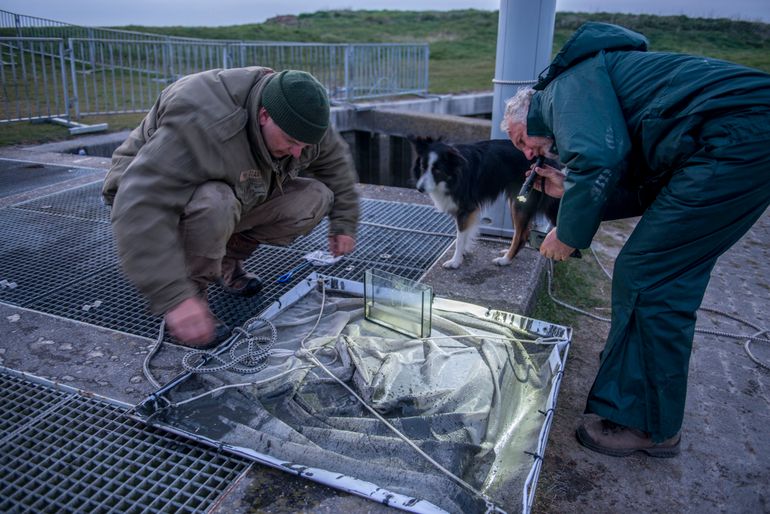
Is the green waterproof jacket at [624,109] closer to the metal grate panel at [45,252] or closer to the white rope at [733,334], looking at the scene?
the white rope at [733,334]

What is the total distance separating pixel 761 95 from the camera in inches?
73.9

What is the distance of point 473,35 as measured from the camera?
2708 cm

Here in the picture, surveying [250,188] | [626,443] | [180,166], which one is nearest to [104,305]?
[250,188]

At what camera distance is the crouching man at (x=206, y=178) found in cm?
202

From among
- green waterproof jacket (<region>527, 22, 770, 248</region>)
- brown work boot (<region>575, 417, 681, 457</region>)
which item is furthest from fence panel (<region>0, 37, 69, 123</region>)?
brown work boot (<region>575, 417, 681, 457</region>)

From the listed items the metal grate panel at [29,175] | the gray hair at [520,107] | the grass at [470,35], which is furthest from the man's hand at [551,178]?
the grass at [470,35]

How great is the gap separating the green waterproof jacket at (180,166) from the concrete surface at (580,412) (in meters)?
0.64

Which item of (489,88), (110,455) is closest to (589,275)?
(110,455)

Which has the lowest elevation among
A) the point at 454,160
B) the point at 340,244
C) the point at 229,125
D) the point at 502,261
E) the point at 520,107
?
the point at 502,261

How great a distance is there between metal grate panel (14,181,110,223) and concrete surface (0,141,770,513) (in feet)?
5.30

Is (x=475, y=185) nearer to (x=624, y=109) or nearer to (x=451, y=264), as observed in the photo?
(x=451, y=264)

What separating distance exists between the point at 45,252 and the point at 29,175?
→ 2.23 m

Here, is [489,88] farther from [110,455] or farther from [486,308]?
[110,455]

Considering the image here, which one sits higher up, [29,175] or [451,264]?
[29,175]
